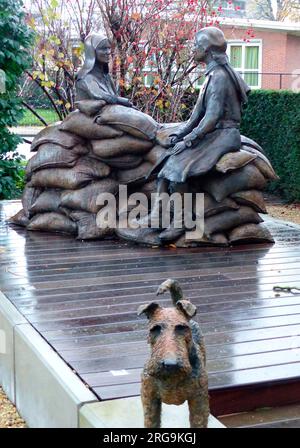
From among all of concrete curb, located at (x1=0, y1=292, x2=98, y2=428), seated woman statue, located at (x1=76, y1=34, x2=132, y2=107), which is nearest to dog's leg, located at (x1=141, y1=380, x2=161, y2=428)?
concrete curb, located at (x1=0, y1=292, x2=98, y2=428)

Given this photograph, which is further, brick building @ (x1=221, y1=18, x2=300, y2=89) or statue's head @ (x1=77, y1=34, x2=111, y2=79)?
brick building @ (x1=221, y1=18, x2=300, y2=89)

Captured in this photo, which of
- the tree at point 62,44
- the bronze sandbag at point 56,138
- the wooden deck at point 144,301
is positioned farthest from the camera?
the tree at point 62,44

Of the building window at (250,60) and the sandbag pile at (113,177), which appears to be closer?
the sandbag pile at (113,177)

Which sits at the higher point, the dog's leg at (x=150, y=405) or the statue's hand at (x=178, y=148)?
the statue's hand at (x=178, y=148)

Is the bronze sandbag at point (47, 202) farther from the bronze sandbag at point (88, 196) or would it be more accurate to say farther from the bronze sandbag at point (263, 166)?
the bronze sandbag at point (263, 166)

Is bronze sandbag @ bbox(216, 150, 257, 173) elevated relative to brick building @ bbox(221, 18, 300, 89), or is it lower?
lower

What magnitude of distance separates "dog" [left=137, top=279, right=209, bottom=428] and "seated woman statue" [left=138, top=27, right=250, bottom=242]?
3.57 meters

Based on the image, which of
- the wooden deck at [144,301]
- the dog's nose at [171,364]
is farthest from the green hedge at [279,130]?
the dog's nose at [171,364]

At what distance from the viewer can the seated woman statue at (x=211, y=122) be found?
607cm

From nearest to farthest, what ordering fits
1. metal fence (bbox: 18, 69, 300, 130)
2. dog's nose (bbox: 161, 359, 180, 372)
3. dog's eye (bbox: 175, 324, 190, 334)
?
dog's nose (bbox: 161, 359, 180, 372) < dog's eye (bbox: 175, 324, 190, 334) < metal fence (bbox: 18, 69, 300, 130)

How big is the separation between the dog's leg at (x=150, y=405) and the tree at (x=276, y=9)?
76.4 ft

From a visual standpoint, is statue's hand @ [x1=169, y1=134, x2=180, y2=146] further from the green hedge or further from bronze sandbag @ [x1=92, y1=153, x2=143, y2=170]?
the green hedge

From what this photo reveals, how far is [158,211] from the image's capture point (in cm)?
638

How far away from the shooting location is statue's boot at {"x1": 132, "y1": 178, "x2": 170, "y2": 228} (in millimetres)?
6363
